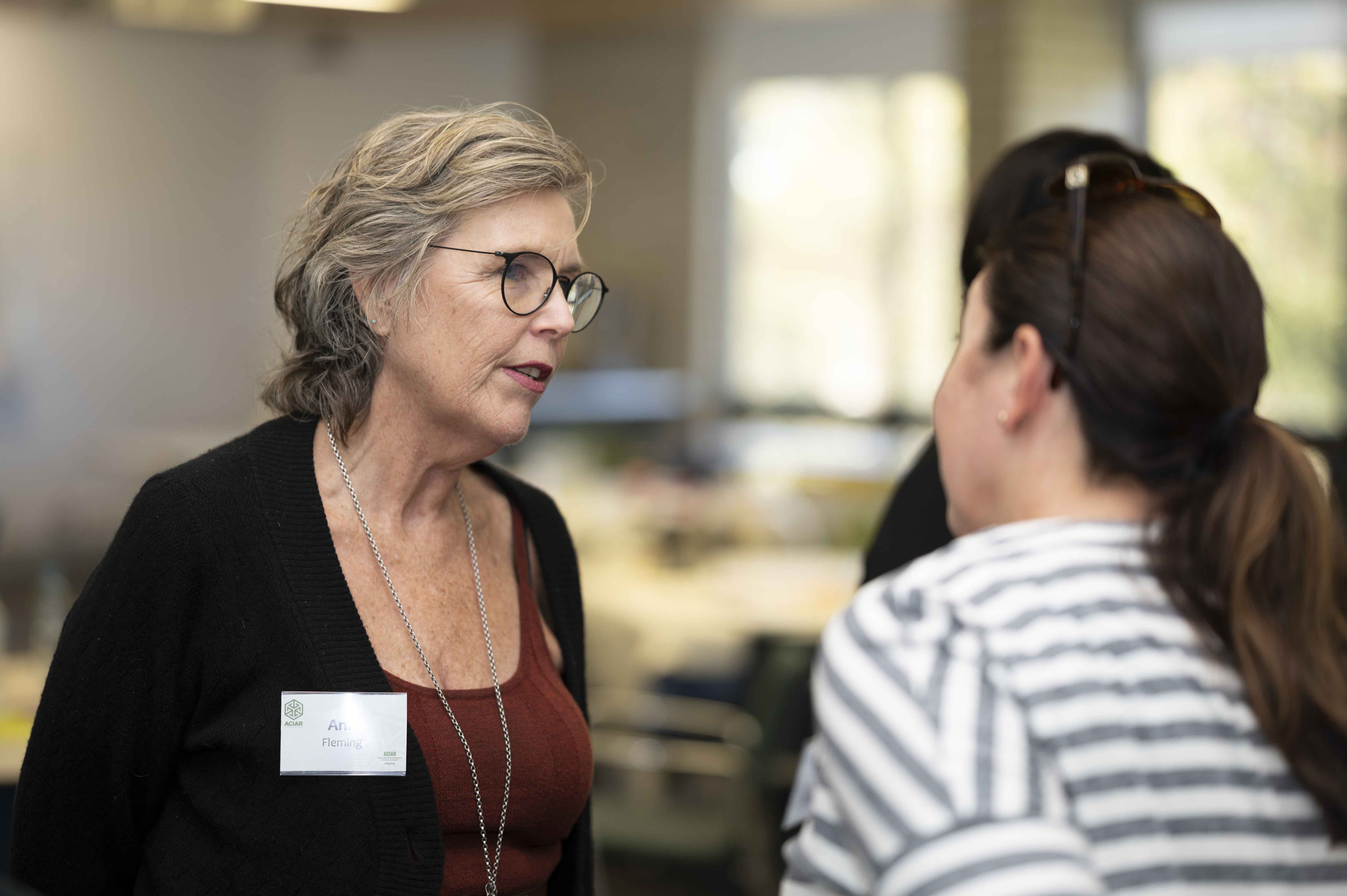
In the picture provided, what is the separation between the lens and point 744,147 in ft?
31.6

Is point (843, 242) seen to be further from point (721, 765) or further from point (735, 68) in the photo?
point (721, 765)

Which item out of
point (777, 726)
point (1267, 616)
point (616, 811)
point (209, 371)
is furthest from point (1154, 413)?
point (209, 371)

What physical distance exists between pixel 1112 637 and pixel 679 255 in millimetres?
8830

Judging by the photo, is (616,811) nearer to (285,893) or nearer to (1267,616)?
(285,893)

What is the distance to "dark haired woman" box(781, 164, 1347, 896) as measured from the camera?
82 cm

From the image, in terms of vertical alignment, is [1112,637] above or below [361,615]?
above

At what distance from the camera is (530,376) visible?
1.49m

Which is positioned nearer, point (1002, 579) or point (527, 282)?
point (1002, 579)

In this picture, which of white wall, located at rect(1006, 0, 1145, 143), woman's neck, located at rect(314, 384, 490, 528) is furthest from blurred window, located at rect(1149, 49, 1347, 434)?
woman's neck, located at rect(314, 384, 490, 528)

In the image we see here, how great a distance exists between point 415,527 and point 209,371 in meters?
5.48

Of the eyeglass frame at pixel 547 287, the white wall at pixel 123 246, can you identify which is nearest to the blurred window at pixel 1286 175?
the white wall at pixel 123 246

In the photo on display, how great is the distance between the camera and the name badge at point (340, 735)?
4.29 feet

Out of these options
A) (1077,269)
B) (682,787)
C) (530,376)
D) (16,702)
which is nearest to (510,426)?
(530,376)

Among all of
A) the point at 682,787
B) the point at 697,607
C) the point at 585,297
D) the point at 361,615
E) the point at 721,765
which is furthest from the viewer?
the point at 682,787
